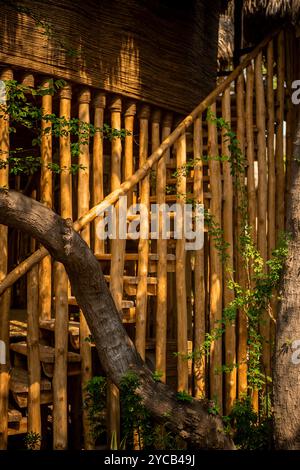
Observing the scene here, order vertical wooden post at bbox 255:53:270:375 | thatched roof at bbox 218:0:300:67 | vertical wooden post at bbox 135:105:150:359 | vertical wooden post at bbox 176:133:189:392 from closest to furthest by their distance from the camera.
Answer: vertical wooden post at bbox 135:105:150:359 < vertical wooden post at bbox 176:133:189:392 < vertical wooden post at bbox 255:53:270:375 < thatched roof at bbox 218:0:300:67

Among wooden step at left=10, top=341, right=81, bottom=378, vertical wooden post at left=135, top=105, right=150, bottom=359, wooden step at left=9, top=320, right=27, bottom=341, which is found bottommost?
wooden step at left=10, top=341, right=81, bottom=378

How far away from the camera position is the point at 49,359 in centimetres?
505

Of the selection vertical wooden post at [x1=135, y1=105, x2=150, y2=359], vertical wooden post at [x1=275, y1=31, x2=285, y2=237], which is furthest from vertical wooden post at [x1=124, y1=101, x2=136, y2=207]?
vertical wooden post at [x1=275, y1=31, x2=285, y2=237]

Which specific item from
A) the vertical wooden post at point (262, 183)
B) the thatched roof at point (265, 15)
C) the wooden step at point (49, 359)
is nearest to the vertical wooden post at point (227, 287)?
the vertical wooden post at point (262, 183)

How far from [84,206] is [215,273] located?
Result: 4.73 feet

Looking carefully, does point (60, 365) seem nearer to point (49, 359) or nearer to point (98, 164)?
point (49, 359)

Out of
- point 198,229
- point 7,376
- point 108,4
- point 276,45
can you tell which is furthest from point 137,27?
point 7,376

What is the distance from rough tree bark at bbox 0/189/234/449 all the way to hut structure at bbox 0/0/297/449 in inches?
21.7

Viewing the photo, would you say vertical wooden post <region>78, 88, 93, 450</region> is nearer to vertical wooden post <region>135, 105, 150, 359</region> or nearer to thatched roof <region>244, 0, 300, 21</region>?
vertical wooden post <region>135, 105, 150, 359</region>

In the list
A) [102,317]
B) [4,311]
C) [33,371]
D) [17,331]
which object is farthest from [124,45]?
[33,371]

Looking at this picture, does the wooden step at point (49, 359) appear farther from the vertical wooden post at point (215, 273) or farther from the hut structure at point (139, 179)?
the vertical wooden post at point (215, 273)

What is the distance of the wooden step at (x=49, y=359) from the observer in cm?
505

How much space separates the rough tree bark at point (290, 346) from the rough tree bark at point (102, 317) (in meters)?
0.46

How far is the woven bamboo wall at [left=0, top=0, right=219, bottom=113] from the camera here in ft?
19.1
